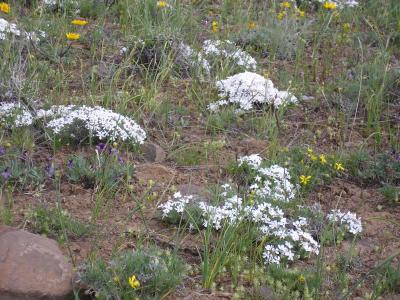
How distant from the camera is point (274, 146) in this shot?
15.1ft

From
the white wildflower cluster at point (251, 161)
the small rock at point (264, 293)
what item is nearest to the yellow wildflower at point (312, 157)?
the white wildflower cluster at point (251, 161)

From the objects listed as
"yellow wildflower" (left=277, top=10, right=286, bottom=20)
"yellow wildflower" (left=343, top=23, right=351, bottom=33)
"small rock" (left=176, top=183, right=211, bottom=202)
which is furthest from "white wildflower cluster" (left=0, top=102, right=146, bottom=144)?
"yellow wildflower" (left=343, top=23, right=351, bottom=33)

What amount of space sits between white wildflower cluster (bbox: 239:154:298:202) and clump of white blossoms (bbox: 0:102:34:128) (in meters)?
1.41

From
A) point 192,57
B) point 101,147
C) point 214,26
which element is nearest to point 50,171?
point 101,147

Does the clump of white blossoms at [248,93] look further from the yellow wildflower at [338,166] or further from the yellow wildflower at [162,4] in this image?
the yellow wildflower at [162,4]

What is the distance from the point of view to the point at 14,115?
443cm

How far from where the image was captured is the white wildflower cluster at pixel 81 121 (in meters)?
4.41

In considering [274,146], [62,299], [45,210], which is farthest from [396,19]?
[62,299]

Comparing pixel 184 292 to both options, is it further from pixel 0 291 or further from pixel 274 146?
pixel 274 146

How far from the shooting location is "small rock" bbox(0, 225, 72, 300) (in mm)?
2914

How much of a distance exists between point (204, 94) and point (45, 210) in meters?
2.07

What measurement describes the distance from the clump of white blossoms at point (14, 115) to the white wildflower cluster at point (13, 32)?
865 millimetres

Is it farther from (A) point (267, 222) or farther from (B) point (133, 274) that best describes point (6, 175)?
(A) point (267, 222)

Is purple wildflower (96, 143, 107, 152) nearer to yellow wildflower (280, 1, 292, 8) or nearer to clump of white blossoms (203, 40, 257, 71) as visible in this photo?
clump of white blossoms (203, 40, 257, 71)
